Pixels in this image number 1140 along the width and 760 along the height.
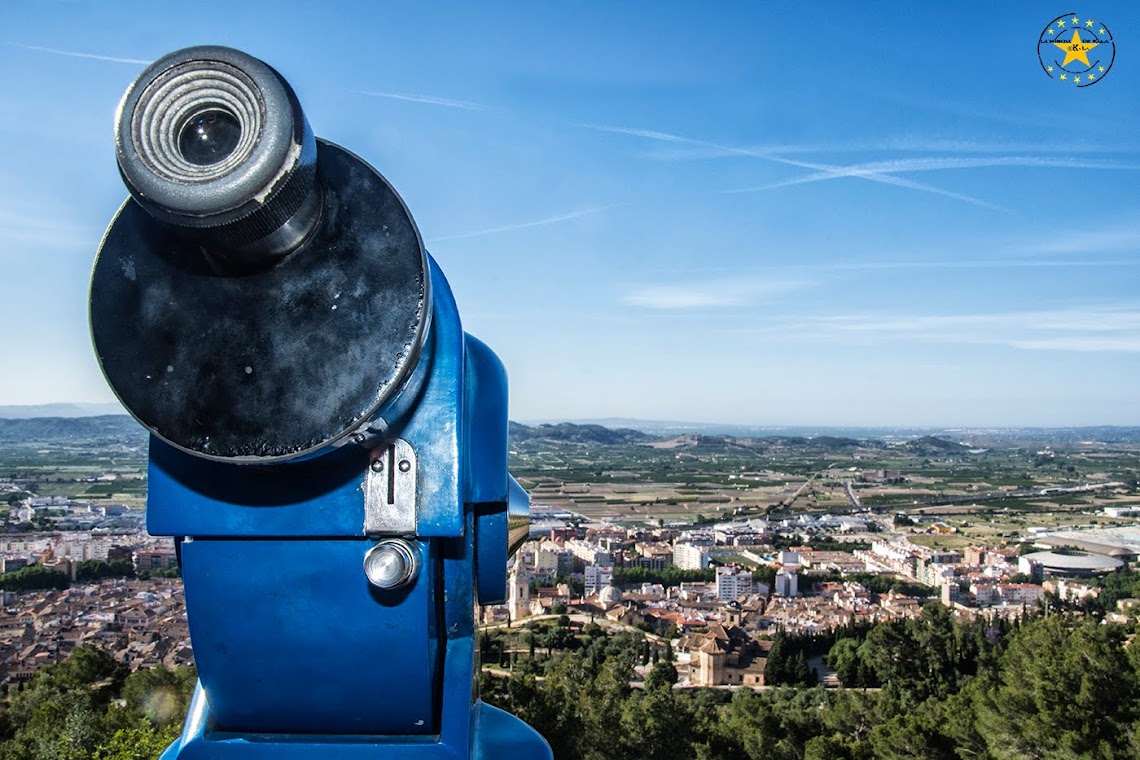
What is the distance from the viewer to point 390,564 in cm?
174

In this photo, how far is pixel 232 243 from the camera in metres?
1.53

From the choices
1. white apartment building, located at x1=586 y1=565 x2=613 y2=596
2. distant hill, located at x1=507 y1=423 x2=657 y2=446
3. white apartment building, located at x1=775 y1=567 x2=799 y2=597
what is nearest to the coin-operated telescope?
white apartment building, located at x1=775 y1=567 x2=799 y2=597

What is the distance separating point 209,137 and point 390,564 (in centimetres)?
84

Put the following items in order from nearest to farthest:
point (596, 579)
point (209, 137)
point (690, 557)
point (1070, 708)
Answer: point (209, 137) < point (1070, 708) < point (596, 579) < point (690, 557)

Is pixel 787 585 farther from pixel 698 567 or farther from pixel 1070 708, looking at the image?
pixel 1070 708

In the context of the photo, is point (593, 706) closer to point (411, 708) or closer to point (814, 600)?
point (411, 708)

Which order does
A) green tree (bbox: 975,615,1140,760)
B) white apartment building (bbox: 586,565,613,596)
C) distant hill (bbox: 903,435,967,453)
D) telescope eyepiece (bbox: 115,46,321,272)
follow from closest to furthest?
1. telescope eyepiece (bbox: 115,46,321,272)
2. green tree (bbox: 975,615,1140,760)
3. white apartment building (bbox: 586,565,613,596)
4. distant hill (bbox: 903,435,967,453)

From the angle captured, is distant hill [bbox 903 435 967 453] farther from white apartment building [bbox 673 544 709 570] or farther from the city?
white apartment building [bbox 673 544 709 570]

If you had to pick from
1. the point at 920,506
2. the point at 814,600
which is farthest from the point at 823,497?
the point at 814,600

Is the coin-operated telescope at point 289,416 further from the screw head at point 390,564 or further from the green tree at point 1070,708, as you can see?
the green tree at point 1070,708

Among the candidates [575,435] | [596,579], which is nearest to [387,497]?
[596,579]

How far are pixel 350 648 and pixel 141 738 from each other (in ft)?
26.7

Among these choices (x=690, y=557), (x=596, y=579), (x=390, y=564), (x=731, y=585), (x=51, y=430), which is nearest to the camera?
(x=390, y=564)

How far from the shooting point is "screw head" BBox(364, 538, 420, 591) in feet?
5.67
